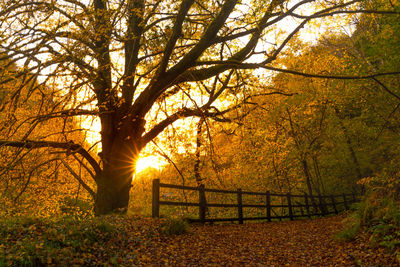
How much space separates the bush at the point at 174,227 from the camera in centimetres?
726

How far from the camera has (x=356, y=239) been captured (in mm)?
7047

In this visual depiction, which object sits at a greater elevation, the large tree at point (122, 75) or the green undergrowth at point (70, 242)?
the large tree at point (122, 75)

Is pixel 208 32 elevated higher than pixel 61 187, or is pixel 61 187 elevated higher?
pixel 208 32

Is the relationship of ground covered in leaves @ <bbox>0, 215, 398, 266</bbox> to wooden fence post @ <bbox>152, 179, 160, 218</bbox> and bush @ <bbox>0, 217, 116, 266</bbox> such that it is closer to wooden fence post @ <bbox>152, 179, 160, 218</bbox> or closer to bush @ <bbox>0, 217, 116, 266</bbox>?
bush @ <bbox>0, 217, 116, 266</bbox>

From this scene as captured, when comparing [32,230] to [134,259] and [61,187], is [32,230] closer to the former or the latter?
[134,259]

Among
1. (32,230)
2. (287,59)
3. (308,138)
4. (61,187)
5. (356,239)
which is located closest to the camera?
(32,230)

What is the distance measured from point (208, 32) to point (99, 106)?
12.3 ft

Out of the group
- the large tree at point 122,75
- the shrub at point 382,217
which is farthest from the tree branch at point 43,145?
the shrub at point 382,217

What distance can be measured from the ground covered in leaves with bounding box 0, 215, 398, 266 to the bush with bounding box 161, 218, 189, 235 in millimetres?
90

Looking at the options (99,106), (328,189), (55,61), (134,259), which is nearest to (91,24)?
(55,61)

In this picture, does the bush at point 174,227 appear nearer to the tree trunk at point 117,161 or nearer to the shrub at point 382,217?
the tree trunk at point 117,161

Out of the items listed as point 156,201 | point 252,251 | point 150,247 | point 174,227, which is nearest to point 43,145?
point 156,201

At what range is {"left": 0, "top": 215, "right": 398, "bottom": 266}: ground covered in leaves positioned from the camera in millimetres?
4566

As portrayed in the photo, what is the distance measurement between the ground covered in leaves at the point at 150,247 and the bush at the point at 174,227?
0.29 feet
